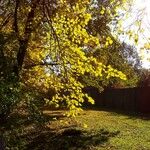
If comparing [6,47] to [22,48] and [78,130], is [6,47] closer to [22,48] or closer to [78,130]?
[22,48]

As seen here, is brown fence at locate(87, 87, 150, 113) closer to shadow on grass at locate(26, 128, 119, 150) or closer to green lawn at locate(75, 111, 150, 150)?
green lawn at locate(75, 111, 150, 150)

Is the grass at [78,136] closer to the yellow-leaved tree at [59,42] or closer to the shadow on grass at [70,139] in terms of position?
the shadow on grass at [70,139]

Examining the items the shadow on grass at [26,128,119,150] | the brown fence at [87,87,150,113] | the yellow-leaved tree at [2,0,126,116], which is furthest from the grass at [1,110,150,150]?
the brown fence at [87,87,150,113]

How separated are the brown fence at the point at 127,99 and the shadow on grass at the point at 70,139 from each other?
14970 millimetres

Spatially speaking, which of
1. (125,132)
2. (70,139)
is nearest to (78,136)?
(70,139)

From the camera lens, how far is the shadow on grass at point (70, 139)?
19.2 meters

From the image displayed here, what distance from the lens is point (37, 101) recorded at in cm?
1341

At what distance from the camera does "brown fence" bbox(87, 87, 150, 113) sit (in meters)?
37.3

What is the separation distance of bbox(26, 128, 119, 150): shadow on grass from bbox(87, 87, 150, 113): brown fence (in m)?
15.0

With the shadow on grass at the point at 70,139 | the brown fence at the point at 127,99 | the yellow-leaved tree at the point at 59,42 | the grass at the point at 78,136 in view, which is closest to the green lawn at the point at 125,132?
the grass at the point at 78,136

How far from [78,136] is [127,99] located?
1921 centimetres

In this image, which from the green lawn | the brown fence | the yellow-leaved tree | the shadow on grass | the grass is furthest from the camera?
the brown fence

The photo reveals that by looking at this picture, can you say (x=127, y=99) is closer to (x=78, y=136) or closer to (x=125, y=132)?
(x=125, y=132)

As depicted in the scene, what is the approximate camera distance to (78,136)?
69.0ft
